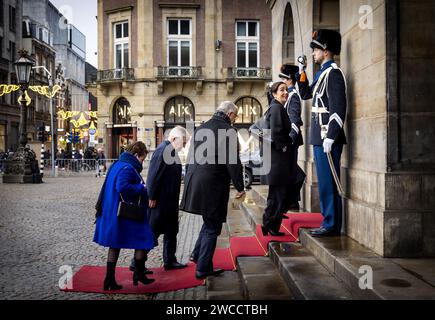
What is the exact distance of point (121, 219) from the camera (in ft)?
16.8

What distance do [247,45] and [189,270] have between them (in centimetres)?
3091

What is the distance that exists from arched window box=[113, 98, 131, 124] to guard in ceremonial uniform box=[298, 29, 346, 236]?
3086cm

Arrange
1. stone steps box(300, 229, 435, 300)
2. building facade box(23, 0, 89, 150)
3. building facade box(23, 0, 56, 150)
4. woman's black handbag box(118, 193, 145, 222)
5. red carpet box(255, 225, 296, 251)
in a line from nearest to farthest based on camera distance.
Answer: stone steps box(300, 229, 435, 300) → woman's black handbag box(118, 193, 145, 222) → red carpet box(255, 225, 296, 251) → building facade box(23, 0, 56, 150) → building facade box(23, 0, 89, 150)

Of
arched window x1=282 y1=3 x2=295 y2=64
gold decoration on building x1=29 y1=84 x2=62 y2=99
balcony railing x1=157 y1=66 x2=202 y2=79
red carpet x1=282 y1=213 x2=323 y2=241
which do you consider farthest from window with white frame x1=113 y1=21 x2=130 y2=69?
red carpet x1=282 y1=213 x2=323 y2=241

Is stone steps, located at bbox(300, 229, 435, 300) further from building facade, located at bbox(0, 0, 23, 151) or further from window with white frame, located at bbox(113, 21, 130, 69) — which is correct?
building facade, located at bbox(0, 0, 23, 151)

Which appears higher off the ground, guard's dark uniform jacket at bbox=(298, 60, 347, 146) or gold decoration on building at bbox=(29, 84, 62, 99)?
gold decoration on building at bbox=(29, 84, 62, 99)

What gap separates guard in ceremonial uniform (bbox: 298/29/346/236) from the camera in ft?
17.2

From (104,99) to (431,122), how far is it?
33222 mm

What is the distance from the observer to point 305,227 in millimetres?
6074

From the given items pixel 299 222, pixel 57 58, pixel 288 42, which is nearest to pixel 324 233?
pixel 299 222

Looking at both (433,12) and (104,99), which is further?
(104,99)

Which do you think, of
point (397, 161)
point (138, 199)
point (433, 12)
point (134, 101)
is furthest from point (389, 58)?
point (134, 101)

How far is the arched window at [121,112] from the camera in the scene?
35594 mm

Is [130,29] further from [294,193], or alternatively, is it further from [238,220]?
[294,193]
